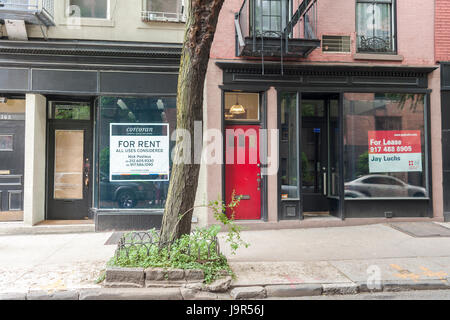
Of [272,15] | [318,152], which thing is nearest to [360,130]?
[318,152]

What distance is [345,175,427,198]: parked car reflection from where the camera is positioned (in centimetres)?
909

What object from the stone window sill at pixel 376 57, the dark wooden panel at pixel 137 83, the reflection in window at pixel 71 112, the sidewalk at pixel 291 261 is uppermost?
the stone window sill at pixel 376 57

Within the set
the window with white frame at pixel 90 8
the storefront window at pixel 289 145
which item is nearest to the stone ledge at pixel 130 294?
the storefront window at pixel 289 145

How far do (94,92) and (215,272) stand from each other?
586 centimetres

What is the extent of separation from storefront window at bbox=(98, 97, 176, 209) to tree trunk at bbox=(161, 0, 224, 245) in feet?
11.2

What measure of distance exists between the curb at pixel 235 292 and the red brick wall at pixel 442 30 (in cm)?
689

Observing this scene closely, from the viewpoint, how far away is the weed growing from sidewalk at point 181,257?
16.4ft

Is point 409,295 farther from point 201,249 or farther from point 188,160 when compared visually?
point 188,160

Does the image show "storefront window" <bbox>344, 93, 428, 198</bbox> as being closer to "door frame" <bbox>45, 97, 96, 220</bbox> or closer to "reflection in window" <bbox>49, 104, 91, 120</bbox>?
"door frame" <bbox>45, 97, 96, 220</bbox>

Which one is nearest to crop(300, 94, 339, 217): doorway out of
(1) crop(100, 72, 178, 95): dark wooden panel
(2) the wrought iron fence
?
(1) crop(100, 72, 178, 95): dark wooden panel

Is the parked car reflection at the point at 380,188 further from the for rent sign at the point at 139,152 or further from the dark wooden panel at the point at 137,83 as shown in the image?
the dark wooden panel at the point at 137,83

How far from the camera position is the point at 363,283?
16.3 feet

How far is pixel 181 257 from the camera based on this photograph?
16.7 ft

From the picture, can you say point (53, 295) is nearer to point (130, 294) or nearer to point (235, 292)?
point (130, 294)
